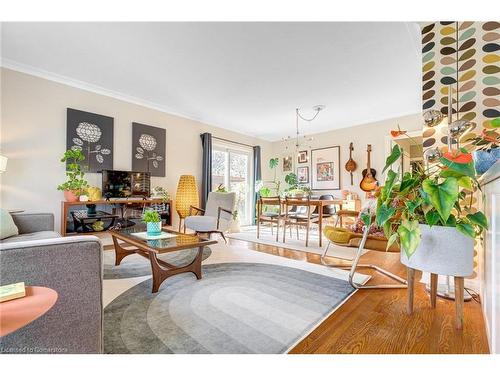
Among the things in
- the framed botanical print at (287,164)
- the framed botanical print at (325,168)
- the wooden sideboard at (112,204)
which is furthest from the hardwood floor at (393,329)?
the framed botanical print at (287,164)

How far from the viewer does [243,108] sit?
14.9 feet

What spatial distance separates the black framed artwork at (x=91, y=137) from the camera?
11.3 ft

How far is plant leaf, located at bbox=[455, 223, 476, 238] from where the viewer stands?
136cm

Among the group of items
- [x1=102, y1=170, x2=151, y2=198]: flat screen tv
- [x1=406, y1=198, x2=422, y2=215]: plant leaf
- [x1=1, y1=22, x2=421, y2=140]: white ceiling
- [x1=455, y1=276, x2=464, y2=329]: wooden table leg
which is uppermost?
[x1=1, y1=22, x2=421, y2=140]: white ceiling

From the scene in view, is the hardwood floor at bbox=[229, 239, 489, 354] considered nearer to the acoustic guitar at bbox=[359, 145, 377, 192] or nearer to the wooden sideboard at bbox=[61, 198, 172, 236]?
the wooden sideboard at bbox=[61, 198, 172, 236]

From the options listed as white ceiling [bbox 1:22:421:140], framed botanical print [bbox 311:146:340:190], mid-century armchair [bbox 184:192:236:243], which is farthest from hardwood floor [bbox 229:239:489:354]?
framed botanical print [bbox 311:146:340:190]

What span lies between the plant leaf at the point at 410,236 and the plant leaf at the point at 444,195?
0.17 metres

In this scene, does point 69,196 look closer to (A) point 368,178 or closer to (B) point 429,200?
(B) point 429,200

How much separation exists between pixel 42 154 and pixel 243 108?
122 inches

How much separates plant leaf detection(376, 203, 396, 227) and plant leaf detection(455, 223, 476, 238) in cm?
33

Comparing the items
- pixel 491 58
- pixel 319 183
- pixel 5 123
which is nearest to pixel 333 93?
pixel 491 58

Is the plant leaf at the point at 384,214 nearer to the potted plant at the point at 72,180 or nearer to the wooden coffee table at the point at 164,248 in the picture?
the wooden coffee table at the point at 164,248

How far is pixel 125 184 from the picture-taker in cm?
374

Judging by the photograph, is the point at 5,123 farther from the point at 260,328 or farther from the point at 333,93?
the point at 333,93
